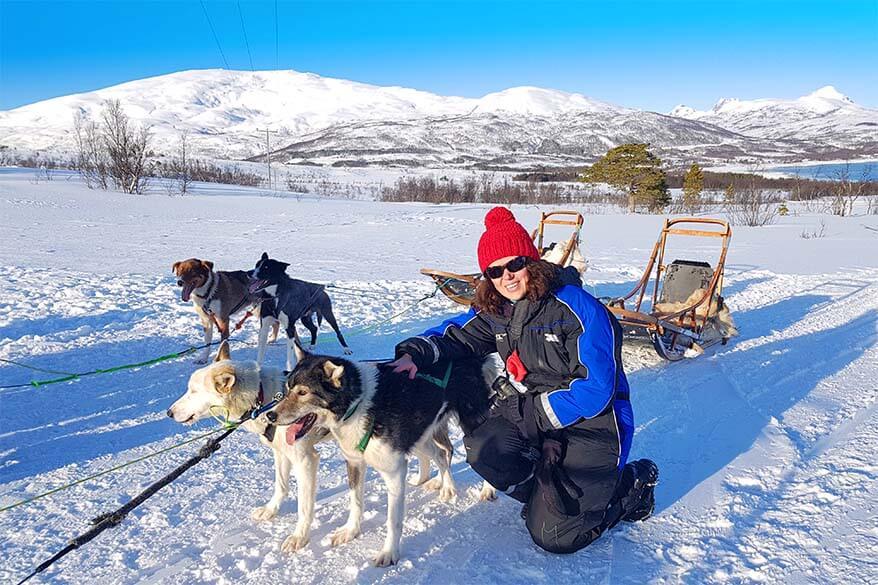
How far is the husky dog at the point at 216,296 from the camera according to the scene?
4555 mm

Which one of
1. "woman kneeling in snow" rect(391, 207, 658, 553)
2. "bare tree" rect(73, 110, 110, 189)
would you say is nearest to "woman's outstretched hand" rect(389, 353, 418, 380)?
"woman kneeling in snow" rect(391, 207, 658, 553)

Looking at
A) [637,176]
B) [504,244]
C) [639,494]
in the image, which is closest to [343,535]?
[639,494]

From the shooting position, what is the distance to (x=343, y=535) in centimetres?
240

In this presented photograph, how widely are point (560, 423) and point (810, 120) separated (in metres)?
189

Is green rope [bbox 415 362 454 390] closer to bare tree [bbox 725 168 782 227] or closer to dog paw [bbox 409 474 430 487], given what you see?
dog paw [bbox 409 474 430 487]

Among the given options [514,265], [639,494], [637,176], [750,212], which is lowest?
[639,494]

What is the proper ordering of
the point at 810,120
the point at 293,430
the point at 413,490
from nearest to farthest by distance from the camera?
the point at 293,430 < the point at 413,490 < the point at 810,120

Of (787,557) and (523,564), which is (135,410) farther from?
(787,557)

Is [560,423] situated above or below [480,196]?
below

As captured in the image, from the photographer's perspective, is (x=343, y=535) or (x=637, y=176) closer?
(x=343, y=535)

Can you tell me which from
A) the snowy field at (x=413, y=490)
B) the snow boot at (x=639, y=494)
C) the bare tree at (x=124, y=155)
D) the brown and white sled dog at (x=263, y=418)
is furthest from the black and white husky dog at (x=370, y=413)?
the bare tree at (x=124, y=155)

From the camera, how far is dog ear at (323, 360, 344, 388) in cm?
220

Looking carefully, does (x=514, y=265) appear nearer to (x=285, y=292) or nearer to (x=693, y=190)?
(x=285, y=292)

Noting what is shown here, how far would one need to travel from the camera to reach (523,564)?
2252 millimetres
